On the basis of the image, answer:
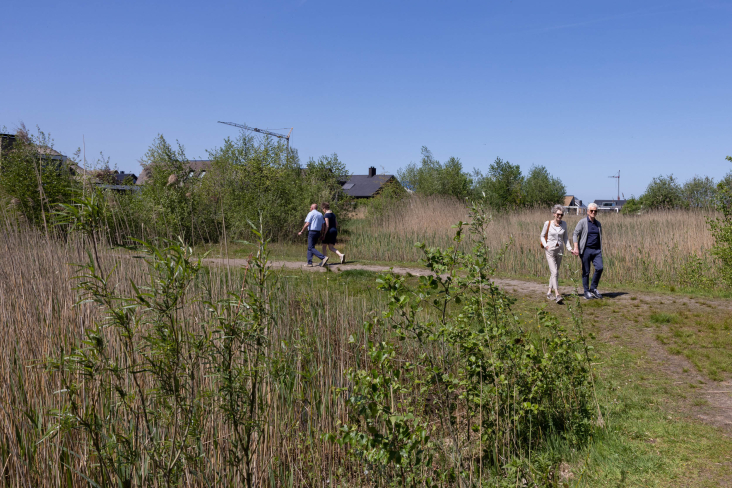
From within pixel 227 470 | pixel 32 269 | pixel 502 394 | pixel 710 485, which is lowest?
pixel 710 485

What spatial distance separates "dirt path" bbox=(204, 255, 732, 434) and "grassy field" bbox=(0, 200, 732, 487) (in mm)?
29

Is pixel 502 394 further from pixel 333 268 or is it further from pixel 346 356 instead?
pixel 333 268

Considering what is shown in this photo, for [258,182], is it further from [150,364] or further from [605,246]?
[150,364]

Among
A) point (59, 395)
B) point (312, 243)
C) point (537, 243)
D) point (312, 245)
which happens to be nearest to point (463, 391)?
point (59, 395)

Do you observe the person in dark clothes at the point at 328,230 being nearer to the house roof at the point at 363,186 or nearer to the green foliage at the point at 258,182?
the green foliage at the point at 258,182

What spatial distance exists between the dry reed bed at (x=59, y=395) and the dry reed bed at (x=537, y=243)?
470 cm

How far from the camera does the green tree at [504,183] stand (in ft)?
123

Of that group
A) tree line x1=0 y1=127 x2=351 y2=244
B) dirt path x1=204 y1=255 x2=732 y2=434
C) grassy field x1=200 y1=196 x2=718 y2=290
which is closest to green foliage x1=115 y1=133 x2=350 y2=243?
tree line x1=0 y1=127 x2=351 y2=244

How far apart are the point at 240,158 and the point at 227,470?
28933 millimetres

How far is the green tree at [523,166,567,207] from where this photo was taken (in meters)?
39.0

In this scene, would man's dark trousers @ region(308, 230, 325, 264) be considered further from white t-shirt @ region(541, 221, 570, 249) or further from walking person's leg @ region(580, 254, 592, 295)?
walking person's leg @ region(580, 254, 592, 295)

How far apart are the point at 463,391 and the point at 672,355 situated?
4.29 metres

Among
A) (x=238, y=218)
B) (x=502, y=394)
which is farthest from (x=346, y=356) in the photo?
(x=238, y=218)

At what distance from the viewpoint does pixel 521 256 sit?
44.5 feet
